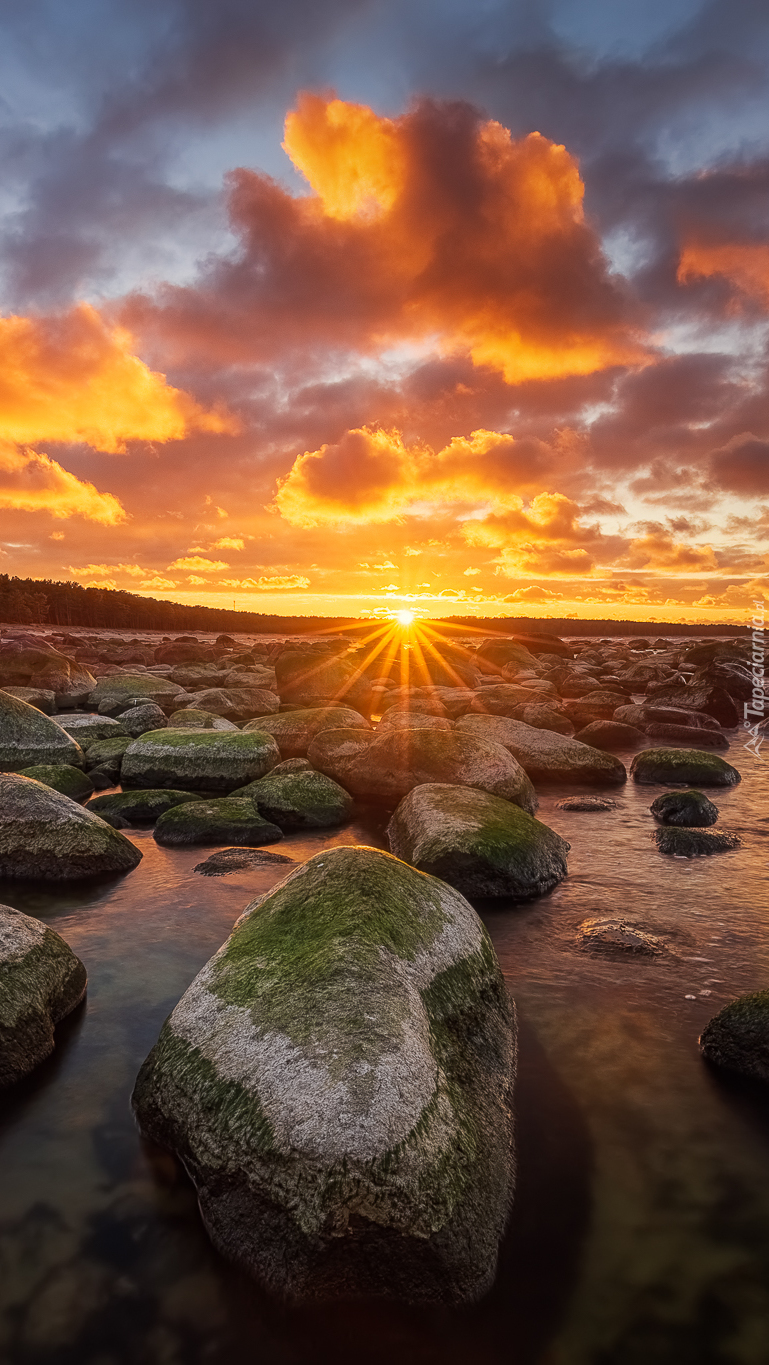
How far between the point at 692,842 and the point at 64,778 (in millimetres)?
14074

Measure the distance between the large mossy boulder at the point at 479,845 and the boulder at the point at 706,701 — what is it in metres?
21.7

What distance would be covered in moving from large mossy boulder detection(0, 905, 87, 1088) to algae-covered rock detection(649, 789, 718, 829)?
12923mm

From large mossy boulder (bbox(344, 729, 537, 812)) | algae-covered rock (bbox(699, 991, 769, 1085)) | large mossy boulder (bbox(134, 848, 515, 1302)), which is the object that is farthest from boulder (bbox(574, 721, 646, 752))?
large mossy boulder (bbox(134, 848, 515, 1302))

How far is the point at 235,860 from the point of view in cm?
1303

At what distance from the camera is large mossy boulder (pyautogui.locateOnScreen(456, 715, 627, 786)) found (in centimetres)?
2014

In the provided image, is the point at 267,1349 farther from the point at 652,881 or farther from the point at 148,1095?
the point at 652,881

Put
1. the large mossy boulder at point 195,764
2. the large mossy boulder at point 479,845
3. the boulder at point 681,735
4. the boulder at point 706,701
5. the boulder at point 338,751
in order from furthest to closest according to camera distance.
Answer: the boulder at point 706,701 < the boulder at point 681,735 < the large mossy boulder at point 195,764 < the boulder at point 338,751 < the large mossy boulder at point 479,845

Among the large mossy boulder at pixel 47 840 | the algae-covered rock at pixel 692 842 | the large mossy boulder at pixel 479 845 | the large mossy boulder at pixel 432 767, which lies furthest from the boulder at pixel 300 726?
the algae-covered rock at pixel 692 842

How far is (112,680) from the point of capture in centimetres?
3284

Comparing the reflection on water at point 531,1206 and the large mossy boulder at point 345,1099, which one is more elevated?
the large mossy boulder at point 345,1099

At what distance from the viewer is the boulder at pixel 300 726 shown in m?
20.7

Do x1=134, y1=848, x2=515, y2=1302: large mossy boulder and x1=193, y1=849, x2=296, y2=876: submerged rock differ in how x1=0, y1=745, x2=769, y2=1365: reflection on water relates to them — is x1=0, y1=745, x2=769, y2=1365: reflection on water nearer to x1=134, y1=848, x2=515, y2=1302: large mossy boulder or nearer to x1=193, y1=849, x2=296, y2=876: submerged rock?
x1=134, y1=848, x2=515, y2=1302: large mossy boulder

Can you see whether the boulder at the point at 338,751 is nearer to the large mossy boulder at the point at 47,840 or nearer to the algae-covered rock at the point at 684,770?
the large mossy boulder at the point at 47,840

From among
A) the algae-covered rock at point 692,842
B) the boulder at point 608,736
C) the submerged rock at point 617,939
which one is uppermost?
the boulder at point 608,736
